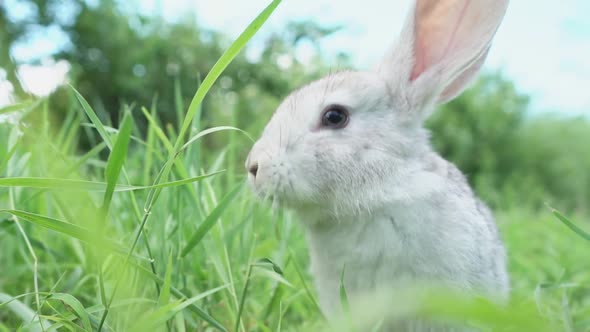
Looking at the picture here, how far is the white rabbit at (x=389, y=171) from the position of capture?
206 centimetres

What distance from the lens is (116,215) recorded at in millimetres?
2576

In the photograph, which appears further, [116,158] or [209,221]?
[209,221]

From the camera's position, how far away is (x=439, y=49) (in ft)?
7.68

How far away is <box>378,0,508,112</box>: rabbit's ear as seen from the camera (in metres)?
2.23

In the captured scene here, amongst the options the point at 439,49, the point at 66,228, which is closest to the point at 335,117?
the point at 439,49

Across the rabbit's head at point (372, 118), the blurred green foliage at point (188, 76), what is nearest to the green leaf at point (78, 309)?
the rabbit's head at point (372, 118)

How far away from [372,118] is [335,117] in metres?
0.15

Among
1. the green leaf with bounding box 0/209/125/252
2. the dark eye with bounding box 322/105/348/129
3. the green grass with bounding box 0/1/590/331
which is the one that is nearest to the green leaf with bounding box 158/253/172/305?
the green grass with bounding box 0/1/590/331

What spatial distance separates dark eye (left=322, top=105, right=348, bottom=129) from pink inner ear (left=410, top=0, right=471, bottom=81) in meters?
0.40

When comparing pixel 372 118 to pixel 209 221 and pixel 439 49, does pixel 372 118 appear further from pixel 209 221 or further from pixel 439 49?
pixel 209 221

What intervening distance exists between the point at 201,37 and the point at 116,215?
18.3 ft

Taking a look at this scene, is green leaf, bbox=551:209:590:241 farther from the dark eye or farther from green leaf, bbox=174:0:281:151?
green leaf, bbox=174:0:281:151

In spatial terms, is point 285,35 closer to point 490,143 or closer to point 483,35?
point 490,143

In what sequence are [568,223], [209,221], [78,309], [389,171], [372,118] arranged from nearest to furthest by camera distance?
1. [78,309]
2. [568,223]
3. [209,221]
4. [389,171]
5. [372,118]
